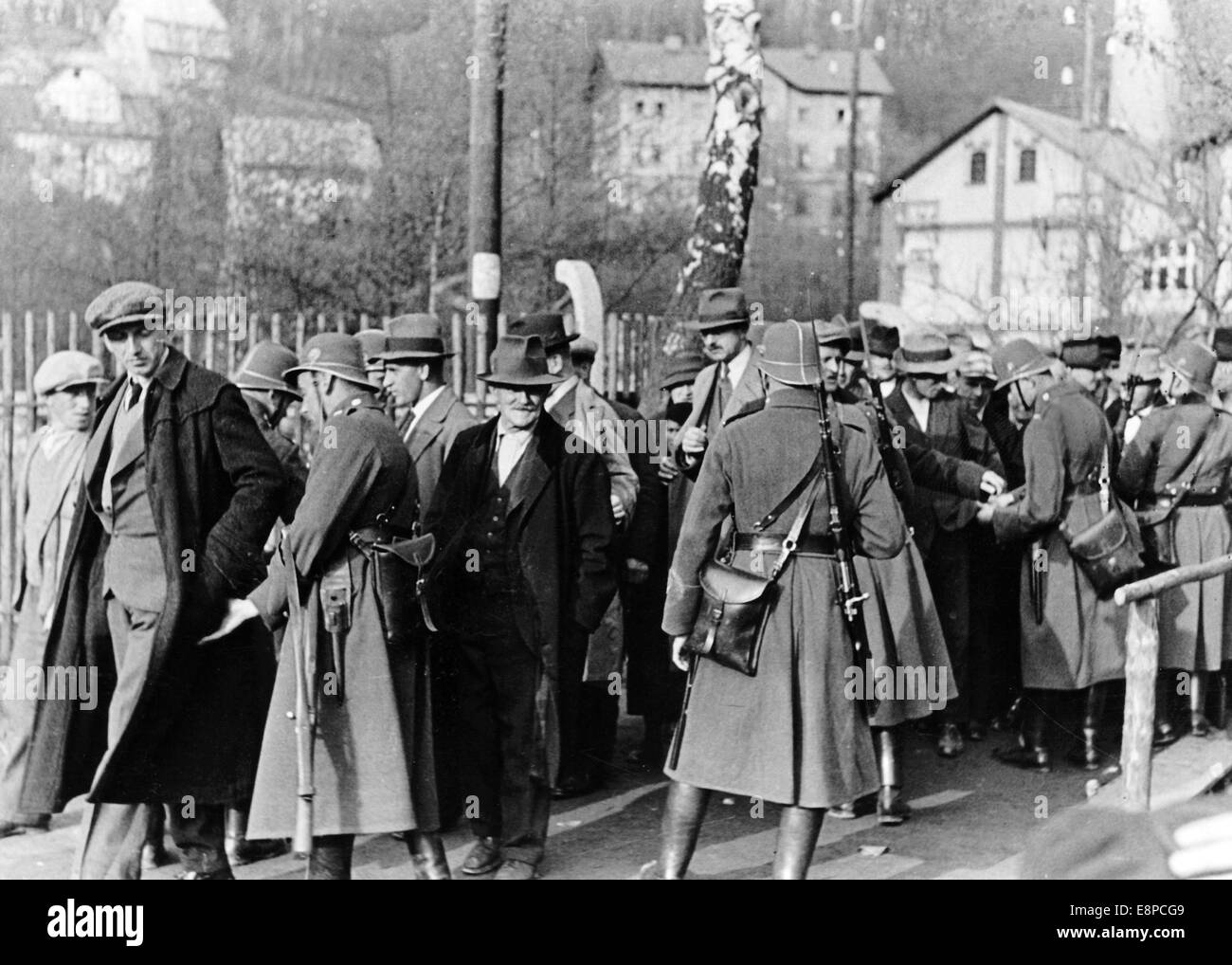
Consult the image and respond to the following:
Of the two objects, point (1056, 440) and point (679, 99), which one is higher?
point (679, 99)

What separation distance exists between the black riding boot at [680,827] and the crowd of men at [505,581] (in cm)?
1

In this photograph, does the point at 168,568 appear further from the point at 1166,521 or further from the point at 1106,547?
the point at 1166,521

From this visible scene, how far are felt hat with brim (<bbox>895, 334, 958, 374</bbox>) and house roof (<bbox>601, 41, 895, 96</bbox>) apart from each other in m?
10.6

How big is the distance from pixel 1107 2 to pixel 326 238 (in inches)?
476

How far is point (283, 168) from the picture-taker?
23.8m

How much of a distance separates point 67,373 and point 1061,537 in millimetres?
4565

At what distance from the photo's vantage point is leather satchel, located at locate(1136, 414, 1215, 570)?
8344mm

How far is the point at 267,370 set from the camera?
7098 millimetres

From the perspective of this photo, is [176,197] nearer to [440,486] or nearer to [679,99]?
[679,99]

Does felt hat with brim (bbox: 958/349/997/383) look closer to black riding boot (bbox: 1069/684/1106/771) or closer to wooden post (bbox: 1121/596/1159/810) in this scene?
black riding boot (bbox: 1069/684/1106/771)

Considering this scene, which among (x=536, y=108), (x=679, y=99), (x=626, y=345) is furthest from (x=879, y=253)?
(x=626, y=345)

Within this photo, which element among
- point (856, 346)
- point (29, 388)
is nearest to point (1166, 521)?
point (856, 346)

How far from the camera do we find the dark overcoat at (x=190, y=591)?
5.36m

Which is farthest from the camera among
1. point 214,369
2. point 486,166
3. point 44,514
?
point 214,369
